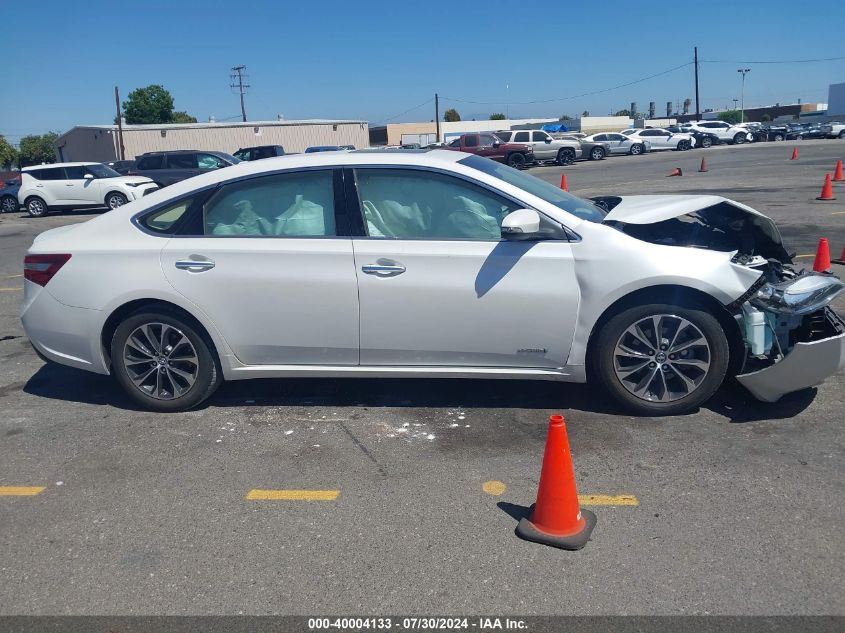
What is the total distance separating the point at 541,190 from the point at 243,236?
199cm

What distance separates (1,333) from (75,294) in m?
3.27

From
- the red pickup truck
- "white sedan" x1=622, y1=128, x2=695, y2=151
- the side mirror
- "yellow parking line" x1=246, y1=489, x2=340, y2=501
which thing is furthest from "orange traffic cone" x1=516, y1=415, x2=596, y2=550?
"white sedan" x1=622, y1=128, x2=695, y2=151

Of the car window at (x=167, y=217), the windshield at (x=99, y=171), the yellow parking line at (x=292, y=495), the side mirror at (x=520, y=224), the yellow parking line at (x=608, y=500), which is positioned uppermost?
the windshield at (x=99, y=171)

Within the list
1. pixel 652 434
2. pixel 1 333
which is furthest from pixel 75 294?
pixel 652 434

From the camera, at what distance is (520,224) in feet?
14.6

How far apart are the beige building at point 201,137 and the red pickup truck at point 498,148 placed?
24.9 meters

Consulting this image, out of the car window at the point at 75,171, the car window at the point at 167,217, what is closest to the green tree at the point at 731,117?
the car window at the point at 75,171

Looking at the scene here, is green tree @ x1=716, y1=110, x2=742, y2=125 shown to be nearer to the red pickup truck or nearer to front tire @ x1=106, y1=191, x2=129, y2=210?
the red pickup truck

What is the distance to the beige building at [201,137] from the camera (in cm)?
5493

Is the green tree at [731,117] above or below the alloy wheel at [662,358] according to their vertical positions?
above

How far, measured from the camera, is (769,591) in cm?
306

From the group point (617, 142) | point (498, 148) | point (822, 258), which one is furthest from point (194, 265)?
point (617, 142)

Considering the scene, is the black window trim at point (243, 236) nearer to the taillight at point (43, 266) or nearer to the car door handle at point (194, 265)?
the car door handle at point (194, 265)

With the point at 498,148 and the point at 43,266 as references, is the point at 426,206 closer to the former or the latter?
the point at 43,266
